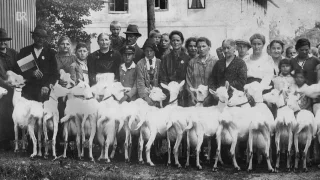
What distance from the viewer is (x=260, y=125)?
8086 mm

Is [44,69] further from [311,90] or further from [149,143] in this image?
[311,90]

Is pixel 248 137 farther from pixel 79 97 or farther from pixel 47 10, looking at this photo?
pixel 47 10

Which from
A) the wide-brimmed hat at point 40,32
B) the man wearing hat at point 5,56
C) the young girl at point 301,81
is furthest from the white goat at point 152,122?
the man wearing hat at point 5,56

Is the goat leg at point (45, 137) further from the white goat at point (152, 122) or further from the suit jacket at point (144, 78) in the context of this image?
the suit jacket at point (144, 78)

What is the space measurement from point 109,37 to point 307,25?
2911 mm

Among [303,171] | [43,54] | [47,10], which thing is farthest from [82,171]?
[303,171]

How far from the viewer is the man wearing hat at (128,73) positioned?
8.64 m

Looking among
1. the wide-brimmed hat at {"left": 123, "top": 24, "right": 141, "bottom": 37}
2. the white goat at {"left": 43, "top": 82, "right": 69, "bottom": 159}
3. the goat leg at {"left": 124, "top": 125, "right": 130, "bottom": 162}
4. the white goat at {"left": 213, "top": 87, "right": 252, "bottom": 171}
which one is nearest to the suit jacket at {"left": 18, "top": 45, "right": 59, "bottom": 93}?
the white goat at {"left": 43, "top": 82, "right": 69, "bottom": 159}

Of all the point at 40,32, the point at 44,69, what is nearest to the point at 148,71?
the point at 44,69

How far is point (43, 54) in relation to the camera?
898 centimetres

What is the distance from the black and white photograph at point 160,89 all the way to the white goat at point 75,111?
15 millimetres

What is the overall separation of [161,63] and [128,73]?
0.53 m

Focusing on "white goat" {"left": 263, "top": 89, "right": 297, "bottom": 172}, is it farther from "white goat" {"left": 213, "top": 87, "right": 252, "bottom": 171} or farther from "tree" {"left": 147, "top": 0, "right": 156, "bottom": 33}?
"tree" {"left": 147, "top": 0, "right": 156, "bottom": 33}

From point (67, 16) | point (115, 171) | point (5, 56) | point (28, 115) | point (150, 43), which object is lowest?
point (115, 171)
